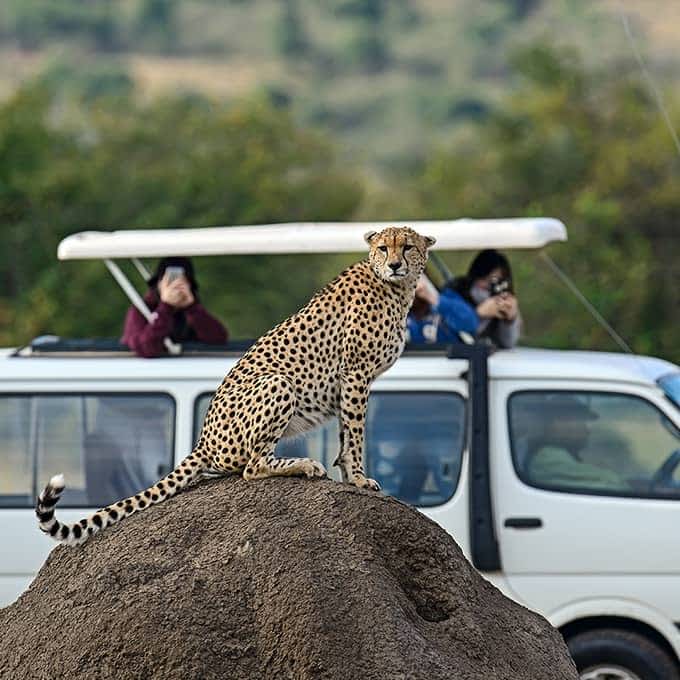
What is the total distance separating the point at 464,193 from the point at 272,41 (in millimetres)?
44822

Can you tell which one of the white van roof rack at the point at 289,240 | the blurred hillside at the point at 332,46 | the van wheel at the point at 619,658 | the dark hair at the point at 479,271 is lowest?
the van wheel at the point at 619,658

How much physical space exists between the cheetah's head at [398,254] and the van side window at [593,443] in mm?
2613

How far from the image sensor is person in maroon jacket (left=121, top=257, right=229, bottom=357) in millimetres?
8703

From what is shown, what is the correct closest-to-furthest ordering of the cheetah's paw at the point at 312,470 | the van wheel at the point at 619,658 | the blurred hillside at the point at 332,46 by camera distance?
the cheetah's paw at the point at 312,470
the van wheel at the point at 619,658
the blurred hillside at the point at 332,46

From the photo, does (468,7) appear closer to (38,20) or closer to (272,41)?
(272,41)

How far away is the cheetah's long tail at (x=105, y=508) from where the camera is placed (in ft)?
17.5

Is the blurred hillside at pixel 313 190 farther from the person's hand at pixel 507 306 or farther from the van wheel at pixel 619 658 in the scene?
the van wheel at pixel 619 658

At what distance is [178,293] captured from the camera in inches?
349

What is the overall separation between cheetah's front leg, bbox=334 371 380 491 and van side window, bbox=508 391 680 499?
2.67 metres

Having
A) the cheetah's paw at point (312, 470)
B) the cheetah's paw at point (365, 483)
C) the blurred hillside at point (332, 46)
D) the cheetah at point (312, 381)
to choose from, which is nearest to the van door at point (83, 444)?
the cheetah at point (312, 381)

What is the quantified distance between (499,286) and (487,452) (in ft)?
4.29

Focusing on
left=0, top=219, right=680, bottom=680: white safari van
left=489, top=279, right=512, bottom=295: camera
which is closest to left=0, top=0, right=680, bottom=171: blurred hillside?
left=489, top=279, right=512, bottom=295: camera

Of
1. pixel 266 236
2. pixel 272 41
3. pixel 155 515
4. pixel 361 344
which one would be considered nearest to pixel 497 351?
pixel 266 236

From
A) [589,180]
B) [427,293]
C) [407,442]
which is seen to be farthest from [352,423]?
[589,180]
